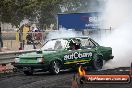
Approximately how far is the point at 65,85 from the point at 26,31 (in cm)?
1366

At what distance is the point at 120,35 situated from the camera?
19.4m

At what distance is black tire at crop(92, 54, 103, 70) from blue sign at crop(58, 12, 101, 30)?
1459 centimetres

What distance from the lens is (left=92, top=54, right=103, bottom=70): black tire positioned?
15337mm

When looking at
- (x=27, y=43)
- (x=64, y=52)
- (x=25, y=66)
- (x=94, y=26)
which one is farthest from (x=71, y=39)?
(x=94, y=26)

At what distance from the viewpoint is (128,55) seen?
18.1m

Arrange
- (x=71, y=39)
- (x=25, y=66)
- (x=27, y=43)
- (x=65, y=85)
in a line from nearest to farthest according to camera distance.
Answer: (x=65, y=85) → (x=25, y=66) → (x=71, y=39) → (x=27, y=43)

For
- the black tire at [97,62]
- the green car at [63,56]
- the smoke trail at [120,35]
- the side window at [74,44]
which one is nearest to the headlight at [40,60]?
the green car at [63,56]

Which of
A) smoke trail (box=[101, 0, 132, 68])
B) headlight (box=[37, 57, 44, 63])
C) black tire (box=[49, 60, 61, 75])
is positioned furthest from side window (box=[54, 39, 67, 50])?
smoke trail (box=[101, 0, 132, 68])

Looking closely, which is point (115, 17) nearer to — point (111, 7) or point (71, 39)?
point (111, 7)

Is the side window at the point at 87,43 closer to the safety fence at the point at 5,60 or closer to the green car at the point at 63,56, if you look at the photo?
the green car at the point at 63,56

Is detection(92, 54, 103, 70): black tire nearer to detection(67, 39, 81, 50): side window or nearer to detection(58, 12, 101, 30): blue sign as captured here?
detection(67, 39, 81, 50): side window

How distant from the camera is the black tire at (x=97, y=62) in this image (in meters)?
15.3

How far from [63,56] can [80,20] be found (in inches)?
743

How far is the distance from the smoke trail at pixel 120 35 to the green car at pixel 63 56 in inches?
53.0
